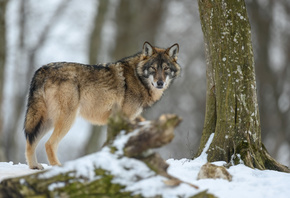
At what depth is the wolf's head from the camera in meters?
7.69

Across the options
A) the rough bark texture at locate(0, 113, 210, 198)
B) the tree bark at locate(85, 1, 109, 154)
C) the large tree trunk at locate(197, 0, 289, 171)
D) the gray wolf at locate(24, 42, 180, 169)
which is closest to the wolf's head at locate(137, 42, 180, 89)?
the gray wolf at locate(24, 42, 180, 169)

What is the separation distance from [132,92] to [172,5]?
16.2 meters

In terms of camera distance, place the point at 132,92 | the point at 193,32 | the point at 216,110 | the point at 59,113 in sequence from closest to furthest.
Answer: the point at 216,110
the point at 59,113
the point at 132,92
the point at 193,32

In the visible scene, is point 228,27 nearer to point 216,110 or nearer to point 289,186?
point 216,110

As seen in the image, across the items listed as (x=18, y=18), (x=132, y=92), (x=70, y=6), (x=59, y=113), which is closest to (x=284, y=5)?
(x=70, y=6)

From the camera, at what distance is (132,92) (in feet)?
25.1

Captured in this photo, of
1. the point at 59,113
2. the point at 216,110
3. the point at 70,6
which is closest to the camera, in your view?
the point at 216,110

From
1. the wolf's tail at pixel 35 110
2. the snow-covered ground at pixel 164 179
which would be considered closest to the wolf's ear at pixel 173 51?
the wolf's tail at pixel 35 110

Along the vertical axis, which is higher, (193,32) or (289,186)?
(193,32)

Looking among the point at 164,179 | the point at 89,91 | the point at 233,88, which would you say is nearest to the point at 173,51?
the point at 89,91

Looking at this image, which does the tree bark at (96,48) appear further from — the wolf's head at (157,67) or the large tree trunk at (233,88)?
the large tree trunk at (233,88)

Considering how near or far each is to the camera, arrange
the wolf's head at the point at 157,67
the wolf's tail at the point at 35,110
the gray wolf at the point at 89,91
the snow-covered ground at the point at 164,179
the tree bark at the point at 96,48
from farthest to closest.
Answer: the tree bark at the point at 96,48 → the wolf's head at the point at 157,67 → the gray wolf at the point at 89,91 → the wolf's tail at the point at 35,110 → the snow-covered ground at the point at 164,179

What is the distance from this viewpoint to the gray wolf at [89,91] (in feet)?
22.3

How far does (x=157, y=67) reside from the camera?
25.5 feet
